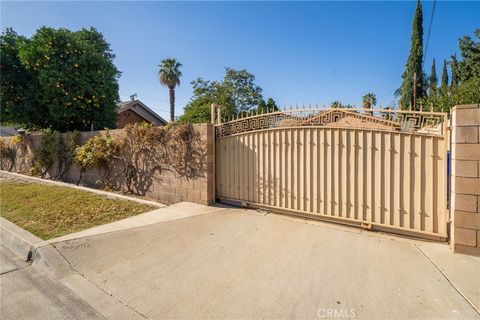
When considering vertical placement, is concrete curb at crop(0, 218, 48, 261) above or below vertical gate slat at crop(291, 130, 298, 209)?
below

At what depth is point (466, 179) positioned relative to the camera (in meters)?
3.15

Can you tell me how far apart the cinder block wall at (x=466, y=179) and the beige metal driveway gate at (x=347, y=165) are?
14.2 inches

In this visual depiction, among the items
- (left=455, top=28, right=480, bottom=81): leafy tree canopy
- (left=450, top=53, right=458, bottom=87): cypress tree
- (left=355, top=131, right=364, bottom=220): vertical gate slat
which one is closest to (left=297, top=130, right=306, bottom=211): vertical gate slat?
(left=355, top=131, right=364, bottom=220): vertical gate slat

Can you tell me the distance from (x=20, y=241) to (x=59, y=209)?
1.75 meters

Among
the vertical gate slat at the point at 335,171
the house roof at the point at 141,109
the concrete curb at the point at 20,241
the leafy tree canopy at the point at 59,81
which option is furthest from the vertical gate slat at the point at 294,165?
the house roof at the point at 141,109

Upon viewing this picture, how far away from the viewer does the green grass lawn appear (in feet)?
14.4

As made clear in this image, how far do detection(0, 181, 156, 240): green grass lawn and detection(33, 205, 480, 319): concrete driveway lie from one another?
0.80 metres

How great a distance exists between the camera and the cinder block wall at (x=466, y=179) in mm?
3096

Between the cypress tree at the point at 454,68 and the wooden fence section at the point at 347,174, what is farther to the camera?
the cypress tree at the point at 454,68

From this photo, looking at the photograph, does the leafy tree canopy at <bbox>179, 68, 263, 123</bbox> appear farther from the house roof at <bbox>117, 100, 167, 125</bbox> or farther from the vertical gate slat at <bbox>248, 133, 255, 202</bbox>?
the vertical gate slat at <bbox>248, 133, 255, 202</bbox>

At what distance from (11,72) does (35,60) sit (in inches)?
79.2

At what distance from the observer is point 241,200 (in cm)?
556

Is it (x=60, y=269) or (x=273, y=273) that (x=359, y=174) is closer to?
(x=273, y=273)

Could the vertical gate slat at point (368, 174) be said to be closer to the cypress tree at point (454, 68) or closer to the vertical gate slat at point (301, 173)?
the vertical gate slat at point (301, 173)
